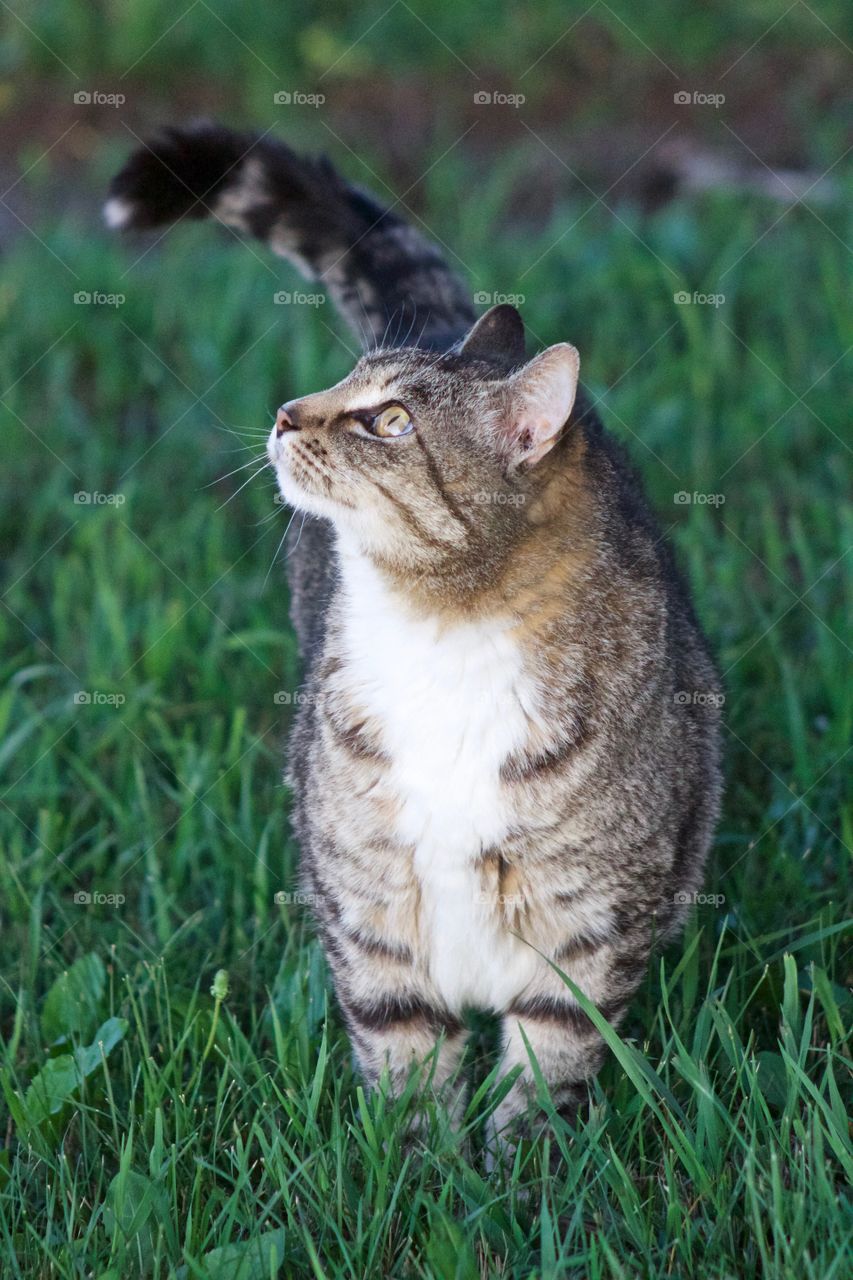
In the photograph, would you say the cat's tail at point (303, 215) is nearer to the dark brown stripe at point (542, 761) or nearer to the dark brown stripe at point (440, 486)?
the dark brown stripe at point (440, 486)

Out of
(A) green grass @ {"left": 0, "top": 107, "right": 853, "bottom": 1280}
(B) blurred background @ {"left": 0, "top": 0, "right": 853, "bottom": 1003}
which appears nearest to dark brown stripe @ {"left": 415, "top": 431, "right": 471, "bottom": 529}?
(B) blurred background @ {"left": 0, "top": 0, "right": 853, "bottom": 1003}

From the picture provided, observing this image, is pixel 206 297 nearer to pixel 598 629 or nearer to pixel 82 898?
pixel 82 898

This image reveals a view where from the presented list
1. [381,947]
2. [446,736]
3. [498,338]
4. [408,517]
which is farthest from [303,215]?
[381,947]

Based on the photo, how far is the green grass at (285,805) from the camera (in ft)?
8.45

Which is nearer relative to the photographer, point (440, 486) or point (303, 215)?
point (440, 486)

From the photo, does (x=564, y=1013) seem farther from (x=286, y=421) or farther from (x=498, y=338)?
(x=498, y=338)

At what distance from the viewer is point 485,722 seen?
271 cm

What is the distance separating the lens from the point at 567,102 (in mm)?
A: 7734

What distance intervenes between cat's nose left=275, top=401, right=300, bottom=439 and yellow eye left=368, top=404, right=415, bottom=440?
0.16 meters

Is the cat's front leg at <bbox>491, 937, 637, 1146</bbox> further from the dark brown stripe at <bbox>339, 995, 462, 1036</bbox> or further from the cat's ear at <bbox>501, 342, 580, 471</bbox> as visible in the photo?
the cat's ear at <bbox>501, 342, 580, 471</bbox>

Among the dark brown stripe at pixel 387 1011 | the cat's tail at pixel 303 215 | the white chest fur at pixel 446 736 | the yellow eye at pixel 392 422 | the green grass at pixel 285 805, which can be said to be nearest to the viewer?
the green grass at pixel 285 805

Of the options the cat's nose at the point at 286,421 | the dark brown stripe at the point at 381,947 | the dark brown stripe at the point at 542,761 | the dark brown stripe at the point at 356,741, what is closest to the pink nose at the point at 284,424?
the cat's nose at the point at 286,421

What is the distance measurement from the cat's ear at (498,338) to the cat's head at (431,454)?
0.19m

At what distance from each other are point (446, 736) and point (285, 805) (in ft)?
3.85
